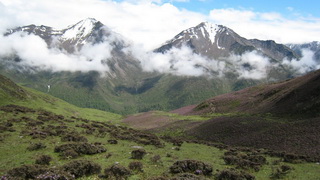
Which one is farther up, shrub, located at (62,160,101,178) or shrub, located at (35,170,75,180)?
shrub, located at (35,170,75,180)

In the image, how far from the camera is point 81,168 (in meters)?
19.4

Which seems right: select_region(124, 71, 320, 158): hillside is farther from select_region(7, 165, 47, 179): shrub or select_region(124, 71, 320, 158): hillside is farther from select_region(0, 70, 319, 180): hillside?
select_region(7, 165, 47, 179): shrub

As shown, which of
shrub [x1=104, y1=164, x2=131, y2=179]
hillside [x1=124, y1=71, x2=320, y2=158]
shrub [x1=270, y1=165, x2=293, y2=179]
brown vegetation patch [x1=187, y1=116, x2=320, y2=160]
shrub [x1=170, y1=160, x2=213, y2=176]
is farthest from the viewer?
hillside [x1=124, y1=71, x2=320, y2=158]

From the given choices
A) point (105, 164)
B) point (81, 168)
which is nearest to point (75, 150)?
point (105, 164)

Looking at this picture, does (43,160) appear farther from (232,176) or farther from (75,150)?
(232,176)

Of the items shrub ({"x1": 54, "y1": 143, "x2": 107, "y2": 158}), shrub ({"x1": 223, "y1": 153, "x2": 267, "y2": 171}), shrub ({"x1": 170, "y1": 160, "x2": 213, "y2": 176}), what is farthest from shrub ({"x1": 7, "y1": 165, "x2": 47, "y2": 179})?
shrub ({"x1": 223, "y1": 153, "x2": 267, "y2": 171})

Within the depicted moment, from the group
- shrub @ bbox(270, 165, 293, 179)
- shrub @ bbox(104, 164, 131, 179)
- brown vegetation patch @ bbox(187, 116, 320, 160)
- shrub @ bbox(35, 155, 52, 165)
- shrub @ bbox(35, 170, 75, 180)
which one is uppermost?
shrub @ bbox(35, 170, 75, 180)

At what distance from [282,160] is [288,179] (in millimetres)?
10432

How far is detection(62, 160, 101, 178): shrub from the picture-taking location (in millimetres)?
19000

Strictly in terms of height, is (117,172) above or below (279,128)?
above

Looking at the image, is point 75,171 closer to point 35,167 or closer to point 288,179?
point 35,167

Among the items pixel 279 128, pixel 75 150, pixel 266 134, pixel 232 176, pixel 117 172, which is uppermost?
pixel 75 150

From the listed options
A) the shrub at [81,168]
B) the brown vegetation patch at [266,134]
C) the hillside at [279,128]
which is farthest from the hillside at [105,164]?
the hillside at [279,128]

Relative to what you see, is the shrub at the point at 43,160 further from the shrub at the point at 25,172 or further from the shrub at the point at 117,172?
the shrub at the point at 117,172
